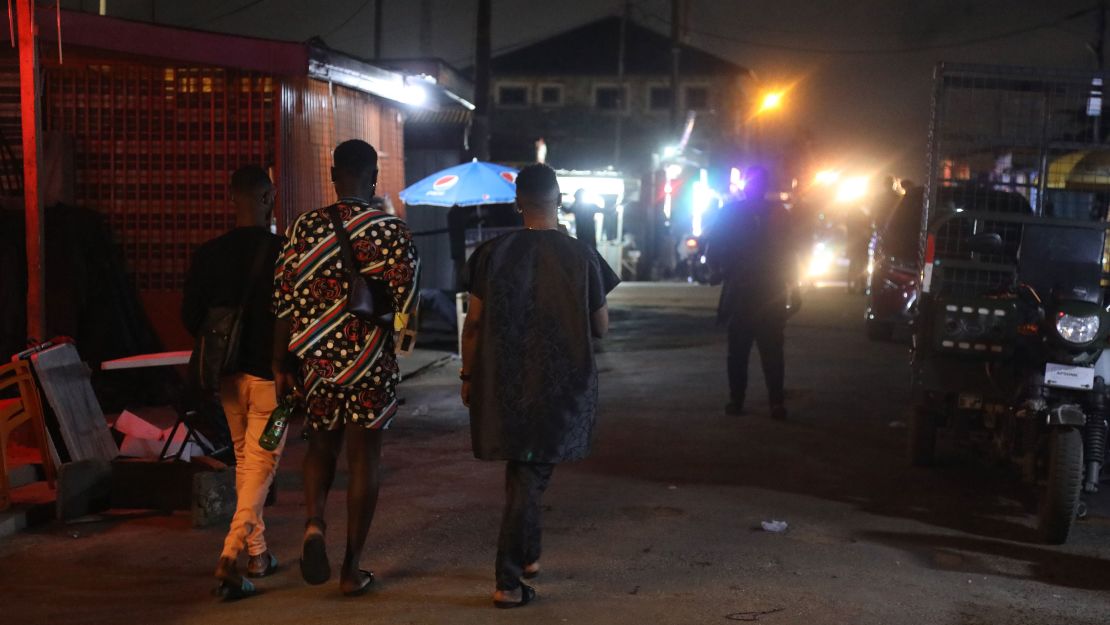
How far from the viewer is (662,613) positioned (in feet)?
15.8

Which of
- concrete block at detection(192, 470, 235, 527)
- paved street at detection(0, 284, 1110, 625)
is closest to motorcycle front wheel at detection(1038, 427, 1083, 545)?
paved street at detection(0, 284, 1110, 625)

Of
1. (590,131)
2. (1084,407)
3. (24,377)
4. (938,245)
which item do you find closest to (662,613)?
(1084,407)

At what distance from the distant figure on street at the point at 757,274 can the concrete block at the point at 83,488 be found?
5.25m

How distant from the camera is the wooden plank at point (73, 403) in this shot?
6.55 metres

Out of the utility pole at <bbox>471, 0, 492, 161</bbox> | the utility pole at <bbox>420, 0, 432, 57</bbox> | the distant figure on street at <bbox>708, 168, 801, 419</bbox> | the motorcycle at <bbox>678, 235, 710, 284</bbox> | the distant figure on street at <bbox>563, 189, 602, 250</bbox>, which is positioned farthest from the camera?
the motorcycle at <bbox>678, 235, 710, 284</bbox>

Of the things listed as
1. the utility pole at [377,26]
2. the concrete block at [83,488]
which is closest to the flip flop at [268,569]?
the concrete block at [83,488]

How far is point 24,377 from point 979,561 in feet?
17.2

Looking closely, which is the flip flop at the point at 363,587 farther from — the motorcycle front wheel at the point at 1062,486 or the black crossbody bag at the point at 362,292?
the motorcycle front wheel at the point at 1062,486

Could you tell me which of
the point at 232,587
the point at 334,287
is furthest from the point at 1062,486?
the point at 232,587

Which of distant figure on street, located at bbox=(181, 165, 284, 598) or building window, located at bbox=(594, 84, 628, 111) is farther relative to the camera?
building window, located at bbox=(594, 84, 628, 111)

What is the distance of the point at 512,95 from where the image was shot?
202 ft

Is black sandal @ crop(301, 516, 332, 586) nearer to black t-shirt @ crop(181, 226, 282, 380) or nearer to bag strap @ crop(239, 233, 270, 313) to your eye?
black t-shirt @ crop(181, 226, 282, 380)

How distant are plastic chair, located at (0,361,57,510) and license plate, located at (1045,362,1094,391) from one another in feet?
18.9

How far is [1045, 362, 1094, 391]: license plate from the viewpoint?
6.47 m
